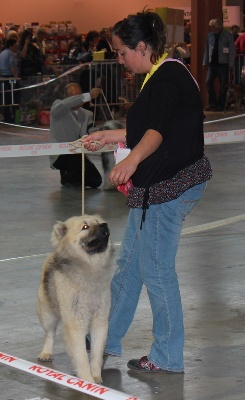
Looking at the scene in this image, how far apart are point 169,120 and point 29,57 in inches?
665

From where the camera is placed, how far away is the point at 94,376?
4.83 meters

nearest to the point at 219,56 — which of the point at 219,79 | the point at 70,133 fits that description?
the point at 219,79

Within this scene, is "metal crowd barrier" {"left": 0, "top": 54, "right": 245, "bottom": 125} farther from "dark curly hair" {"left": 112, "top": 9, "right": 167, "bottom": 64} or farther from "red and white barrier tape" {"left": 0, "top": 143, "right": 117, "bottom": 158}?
"dark curly hair" {"left": 112, "top": 9, "right": 167, "bottom": 64}

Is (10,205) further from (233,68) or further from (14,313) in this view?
(233,68)

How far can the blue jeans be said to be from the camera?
186 inches

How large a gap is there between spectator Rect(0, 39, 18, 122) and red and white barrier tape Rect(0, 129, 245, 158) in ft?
30.7

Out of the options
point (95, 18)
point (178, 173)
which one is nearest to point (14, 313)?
point (178, 173)

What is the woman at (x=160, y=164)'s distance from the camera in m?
4.50

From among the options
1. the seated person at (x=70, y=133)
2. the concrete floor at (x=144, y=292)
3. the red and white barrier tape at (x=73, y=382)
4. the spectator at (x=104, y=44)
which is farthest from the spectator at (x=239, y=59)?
the red and white barrier tape at (x=73, y=382)

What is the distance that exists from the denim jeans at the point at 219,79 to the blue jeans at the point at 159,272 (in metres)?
16.3

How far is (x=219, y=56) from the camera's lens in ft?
68.0

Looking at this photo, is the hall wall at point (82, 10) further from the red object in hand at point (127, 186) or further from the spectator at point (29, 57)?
the red object in hand at point (127, 186)

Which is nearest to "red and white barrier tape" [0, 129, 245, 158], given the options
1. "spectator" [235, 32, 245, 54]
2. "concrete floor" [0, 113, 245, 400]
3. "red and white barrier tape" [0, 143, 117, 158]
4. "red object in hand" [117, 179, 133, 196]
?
"red and white barrier tape" [0, 143, 117, 158]

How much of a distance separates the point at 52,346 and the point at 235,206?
5.18 metres
